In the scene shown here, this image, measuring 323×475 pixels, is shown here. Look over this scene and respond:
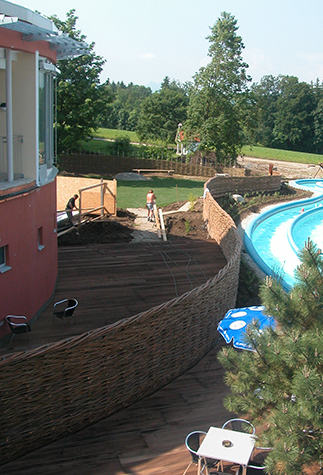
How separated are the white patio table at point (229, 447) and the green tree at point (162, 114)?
63.1 meters

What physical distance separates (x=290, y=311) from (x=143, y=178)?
1214 inches

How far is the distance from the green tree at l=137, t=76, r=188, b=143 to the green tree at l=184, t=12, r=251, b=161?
2625 centimetres

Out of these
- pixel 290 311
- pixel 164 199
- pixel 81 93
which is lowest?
pixel 164 199

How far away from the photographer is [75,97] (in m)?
32.9

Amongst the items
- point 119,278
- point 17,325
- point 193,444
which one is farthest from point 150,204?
point 193,444

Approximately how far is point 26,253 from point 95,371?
424 cm

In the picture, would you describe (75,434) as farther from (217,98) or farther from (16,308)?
(217,98)

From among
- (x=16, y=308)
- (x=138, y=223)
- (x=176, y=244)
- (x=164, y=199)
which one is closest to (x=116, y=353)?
(x=16, y=308)

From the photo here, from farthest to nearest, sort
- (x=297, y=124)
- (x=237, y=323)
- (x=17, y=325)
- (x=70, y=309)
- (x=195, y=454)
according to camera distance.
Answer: (x=297, y=124), (x=70, y=309), (x=17, y=325), (x=237, y=323), (x=195, y=454)

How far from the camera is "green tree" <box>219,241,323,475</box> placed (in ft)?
14.6

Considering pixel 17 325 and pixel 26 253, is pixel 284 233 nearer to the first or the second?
pixel 26 253

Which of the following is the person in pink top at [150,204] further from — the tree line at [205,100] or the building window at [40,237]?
the building window at [40,237]

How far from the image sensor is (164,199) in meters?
27.4

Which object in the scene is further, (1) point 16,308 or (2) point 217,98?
(2) point 217,98
